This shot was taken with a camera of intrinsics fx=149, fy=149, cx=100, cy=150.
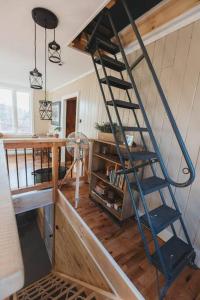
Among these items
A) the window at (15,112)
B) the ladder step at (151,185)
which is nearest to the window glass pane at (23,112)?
the window at (15,112)

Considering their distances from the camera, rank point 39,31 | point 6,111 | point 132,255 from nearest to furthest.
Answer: point 132,255 → point 39,31 → point 6,111

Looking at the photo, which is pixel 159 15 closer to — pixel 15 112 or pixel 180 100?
pixel 180 100

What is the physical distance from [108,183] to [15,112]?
4.60 metres

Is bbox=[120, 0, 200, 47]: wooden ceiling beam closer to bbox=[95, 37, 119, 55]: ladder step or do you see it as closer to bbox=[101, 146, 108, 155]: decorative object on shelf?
bbox=[95, 37, 119, 55]: ladder step

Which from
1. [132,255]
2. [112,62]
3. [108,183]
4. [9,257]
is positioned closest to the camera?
[9,257]

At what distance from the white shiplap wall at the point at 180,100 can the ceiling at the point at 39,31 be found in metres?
0.84

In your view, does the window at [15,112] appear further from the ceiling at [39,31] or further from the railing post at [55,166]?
the railing post at [55,166]

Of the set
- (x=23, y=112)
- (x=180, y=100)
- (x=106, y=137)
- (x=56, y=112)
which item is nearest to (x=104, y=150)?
(x=106, y=137)

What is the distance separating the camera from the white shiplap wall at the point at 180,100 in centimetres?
149

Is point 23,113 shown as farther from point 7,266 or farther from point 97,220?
point 7,266

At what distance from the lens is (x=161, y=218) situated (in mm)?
1359

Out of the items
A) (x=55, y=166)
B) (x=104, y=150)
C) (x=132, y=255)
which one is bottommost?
(x=132, y=255)

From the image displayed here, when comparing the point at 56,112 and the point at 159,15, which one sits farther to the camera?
the point at 56,112

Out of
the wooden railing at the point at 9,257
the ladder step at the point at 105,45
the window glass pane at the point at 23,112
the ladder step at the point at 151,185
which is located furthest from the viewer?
the window glass pane at the point at 23,112
